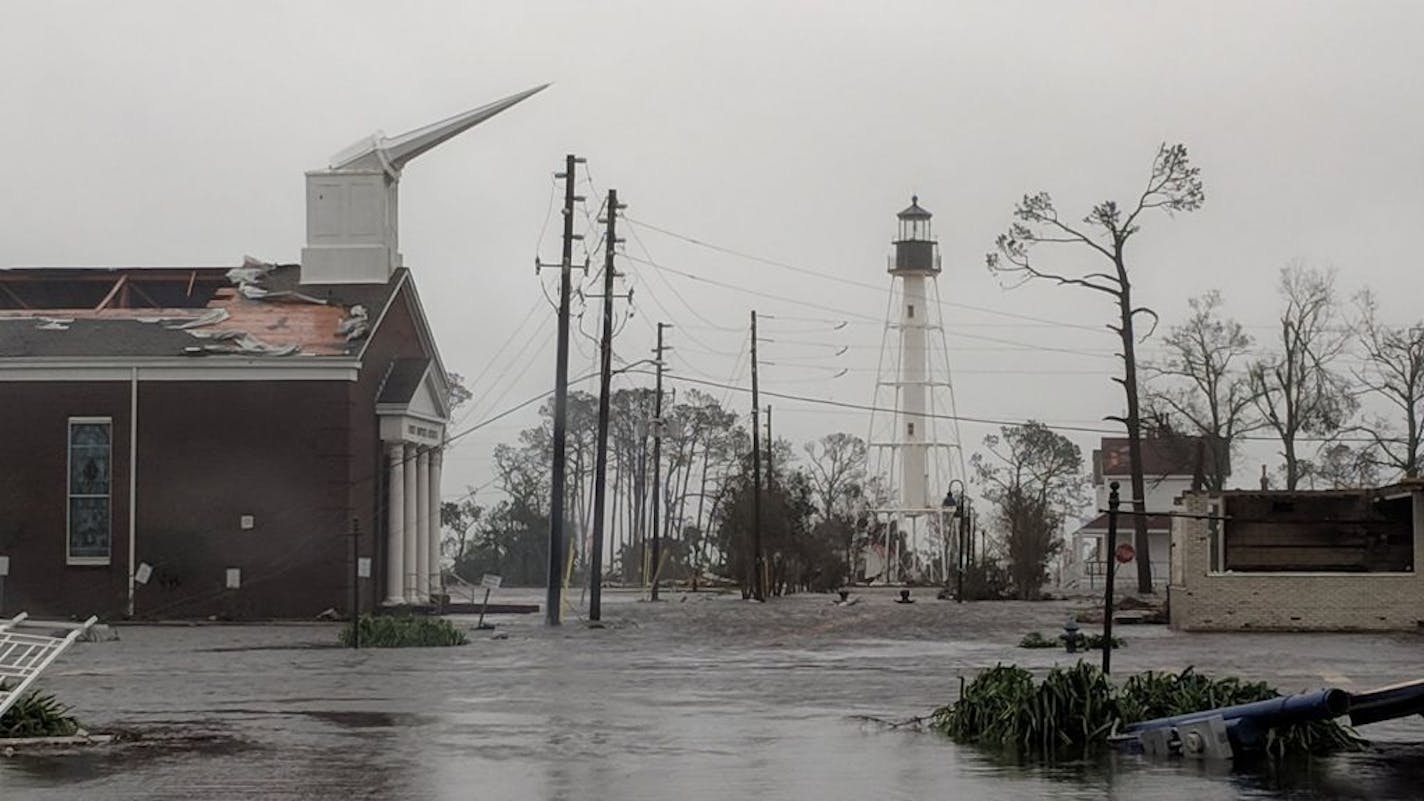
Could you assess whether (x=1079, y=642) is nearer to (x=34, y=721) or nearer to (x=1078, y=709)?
(x=1078, y=709)

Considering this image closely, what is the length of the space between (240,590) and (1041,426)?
7158 centimetres

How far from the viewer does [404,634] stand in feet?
131

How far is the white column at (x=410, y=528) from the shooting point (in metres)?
59.2

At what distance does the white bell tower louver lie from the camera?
59688 millimetres

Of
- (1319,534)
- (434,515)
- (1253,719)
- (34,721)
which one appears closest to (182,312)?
(434,515)

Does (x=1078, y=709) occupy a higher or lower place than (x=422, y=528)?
lower

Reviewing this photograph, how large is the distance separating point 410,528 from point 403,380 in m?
4.54

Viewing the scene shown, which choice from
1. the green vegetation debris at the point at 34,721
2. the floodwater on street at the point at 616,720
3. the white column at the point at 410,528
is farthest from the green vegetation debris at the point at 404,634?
the green vegetation debris at the point at 34,721

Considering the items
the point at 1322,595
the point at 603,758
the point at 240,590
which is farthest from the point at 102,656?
the point at 1322,595

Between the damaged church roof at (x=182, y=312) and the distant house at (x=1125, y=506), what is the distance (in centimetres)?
4140

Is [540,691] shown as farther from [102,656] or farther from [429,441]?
[429,441]

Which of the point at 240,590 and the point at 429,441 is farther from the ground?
the point at 429,441

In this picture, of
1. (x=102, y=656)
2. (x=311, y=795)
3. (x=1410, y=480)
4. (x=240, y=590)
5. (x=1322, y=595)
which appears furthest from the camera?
(x=240, y=590)

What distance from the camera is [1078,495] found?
119 m
